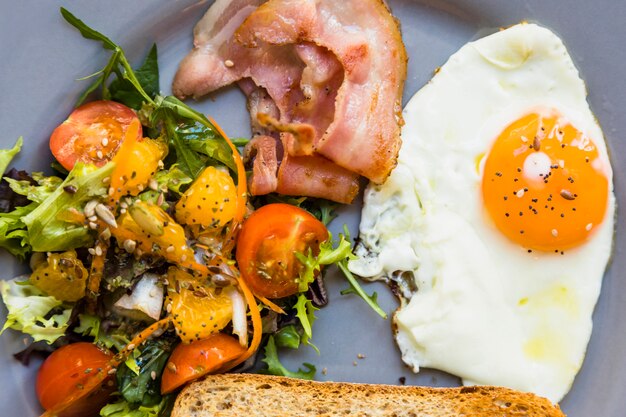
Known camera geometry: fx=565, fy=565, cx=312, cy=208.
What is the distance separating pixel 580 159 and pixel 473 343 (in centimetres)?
108

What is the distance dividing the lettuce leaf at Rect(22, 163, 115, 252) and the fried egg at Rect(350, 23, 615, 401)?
4.48ft

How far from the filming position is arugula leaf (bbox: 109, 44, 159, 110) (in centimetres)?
297

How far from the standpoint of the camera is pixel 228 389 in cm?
283

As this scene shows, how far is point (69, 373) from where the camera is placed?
280 centimetres

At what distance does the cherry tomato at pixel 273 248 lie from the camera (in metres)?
2.79

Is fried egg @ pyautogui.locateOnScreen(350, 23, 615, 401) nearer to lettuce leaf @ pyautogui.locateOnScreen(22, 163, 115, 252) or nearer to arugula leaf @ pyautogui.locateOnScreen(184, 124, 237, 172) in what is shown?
arugula leaf @ pyautogui.locateOnScreen(184, 124, 237, 172)

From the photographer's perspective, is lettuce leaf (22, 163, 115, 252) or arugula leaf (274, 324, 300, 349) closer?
lettuce leaf (22, 163, 115, 252)

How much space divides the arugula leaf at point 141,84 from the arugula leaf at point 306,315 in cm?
133

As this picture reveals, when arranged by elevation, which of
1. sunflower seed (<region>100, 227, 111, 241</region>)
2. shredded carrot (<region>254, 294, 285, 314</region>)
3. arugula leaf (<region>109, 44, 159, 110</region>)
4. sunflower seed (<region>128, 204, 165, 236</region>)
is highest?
arugula leaf (<region>109, 44, 159, 110</region>)

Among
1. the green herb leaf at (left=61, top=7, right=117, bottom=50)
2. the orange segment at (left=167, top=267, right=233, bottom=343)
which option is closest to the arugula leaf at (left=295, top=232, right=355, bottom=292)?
the orange segment at (left=167, top=267, right=233, bottom=343)

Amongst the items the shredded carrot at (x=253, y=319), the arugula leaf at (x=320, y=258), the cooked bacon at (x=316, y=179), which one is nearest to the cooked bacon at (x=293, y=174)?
the cooked bacon at (x=316, y=179)

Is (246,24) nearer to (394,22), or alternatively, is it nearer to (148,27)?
(148,27)

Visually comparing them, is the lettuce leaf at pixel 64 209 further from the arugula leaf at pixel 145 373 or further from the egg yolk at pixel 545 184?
the egg yolk at pixel 545 184

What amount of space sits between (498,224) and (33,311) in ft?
7.78
